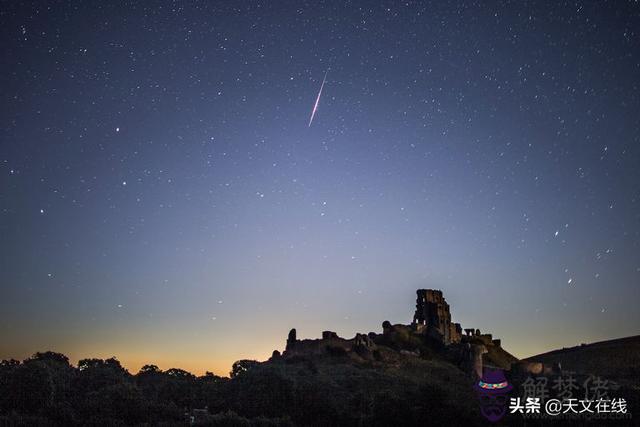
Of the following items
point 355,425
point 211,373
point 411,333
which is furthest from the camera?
point 411,333

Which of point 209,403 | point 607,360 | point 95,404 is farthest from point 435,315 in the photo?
point 95,404

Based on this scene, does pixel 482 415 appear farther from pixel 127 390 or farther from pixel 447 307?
pixel 447 307

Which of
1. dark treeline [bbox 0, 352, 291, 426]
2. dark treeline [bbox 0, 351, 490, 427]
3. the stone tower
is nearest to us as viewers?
dark treeline [bbox 0, 352, 291, 426]

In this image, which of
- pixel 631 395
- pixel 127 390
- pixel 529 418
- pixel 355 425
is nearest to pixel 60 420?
pixel 127 390

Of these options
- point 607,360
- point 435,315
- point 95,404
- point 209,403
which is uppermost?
point 435,315

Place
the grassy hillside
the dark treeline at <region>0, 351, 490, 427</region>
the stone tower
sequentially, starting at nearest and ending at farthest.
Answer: the dark treeline at <region>0, 351, 490, 427</region>, the grassy hillside, the stone tower

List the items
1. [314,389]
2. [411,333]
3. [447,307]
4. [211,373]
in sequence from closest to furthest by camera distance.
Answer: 1. [314,389]
2. [211,373]
3. [411,333]
4. [447,307]

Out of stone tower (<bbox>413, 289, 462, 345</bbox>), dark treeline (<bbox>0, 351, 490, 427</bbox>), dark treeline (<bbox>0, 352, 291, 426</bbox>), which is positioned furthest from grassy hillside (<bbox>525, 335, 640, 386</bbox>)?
dark treeline (<bbox>0, 352, 291, 426</bbox>)

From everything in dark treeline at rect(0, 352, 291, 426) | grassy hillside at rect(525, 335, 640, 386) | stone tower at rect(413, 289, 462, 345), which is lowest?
dark treeline at rect(0, 352, 291, 426)

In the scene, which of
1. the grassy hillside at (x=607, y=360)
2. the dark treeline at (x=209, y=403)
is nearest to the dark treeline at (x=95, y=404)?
the dark treeline at (x=209, y=403)

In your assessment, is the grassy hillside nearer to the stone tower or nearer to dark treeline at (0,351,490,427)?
the stone tower

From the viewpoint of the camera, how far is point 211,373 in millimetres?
72500

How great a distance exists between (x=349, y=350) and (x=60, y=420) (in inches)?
2305

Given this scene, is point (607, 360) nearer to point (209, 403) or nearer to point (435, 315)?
point (435, 315)
